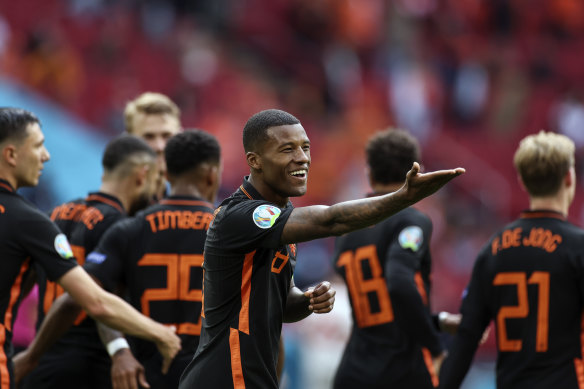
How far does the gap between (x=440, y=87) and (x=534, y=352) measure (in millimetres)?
13872

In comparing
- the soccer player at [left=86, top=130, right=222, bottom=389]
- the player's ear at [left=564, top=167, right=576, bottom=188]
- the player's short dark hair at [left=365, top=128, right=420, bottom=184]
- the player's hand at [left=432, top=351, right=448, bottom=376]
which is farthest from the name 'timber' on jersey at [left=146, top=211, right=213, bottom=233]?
the player's ear at [left=564, top=167, right=576, bottom=188]

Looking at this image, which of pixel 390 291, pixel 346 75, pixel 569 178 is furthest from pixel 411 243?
pixel 346 75

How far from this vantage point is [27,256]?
195 inches

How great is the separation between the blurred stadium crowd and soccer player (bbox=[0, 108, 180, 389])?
903cm

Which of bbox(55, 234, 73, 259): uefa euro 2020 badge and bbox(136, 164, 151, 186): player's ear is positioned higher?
bbox(136, 164, 151, 186): player's ear

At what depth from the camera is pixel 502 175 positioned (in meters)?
18.2

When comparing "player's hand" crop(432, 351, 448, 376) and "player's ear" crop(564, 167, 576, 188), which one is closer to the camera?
"player's ear" crop(564, 167, 576, 188)

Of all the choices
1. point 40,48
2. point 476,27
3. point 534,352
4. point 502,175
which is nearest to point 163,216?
point 534,352

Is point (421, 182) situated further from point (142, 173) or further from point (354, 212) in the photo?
point (142, 173)

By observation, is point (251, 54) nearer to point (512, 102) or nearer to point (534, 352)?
point (512, 102)

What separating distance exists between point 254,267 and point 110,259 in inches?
69.2

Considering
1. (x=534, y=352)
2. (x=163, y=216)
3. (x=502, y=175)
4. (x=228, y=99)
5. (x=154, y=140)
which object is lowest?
(x=534, y=352)

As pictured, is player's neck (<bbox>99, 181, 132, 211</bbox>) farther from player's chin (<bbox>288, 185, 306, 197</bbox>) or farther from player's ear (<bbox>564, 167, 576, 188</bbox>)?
player's ear (<bbox>564, 167, 576, 188</bbox>)

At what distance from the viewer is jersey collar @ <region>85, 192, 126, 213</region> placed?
6.21 m
